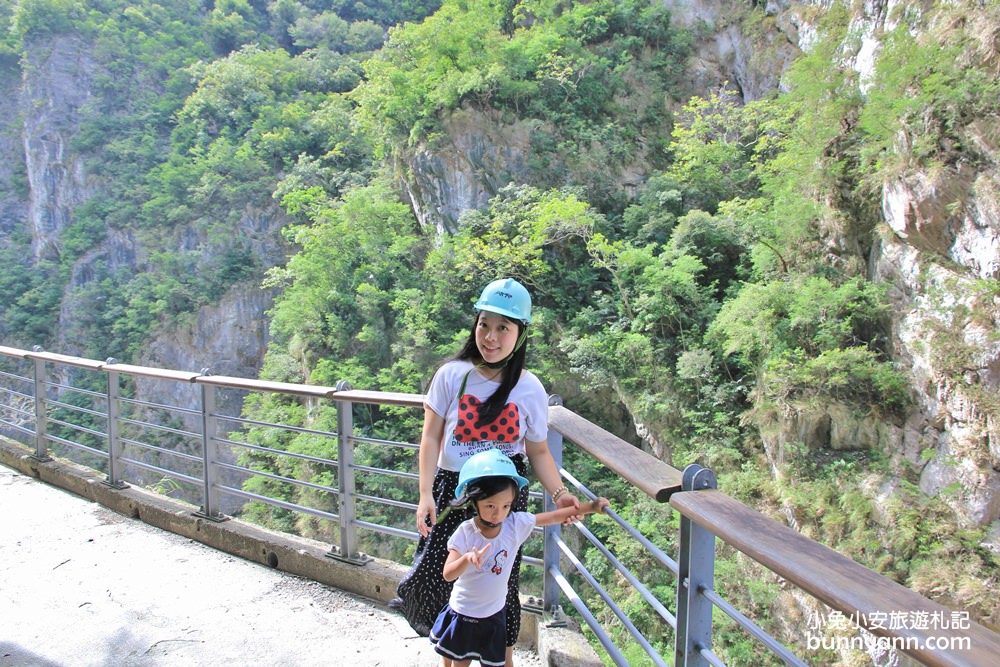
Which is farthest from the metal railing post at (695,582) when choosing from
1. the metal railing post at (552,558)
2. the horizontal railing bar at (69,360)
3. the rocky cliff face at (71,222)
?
the rocky cliff face at (71,222)

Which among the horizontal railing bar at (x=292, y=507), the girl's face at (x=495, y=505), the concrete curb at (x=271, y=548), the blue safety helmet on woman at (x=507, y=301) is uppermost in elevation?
the blue safety helmet on woman at (x=507, y=301)

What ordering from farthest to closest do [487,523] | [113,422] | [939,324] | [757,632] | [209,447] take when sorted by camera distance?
[939,324], [113,422], [209,447], [487,523], [757,632]

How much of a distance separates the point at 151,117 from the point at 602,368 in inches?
1246

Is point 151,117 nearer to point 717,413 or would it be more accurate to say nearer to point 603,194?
point 603,194

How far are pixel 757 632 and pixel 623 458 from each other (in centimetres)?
59

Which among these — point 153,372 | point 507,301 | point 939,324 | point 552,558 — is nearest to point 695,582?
point 507,301

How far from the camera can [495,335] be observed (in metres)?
1.64

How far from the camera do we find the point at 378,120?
19.2m

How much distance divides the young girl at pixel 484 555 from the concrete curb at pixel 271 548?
0.71 meters

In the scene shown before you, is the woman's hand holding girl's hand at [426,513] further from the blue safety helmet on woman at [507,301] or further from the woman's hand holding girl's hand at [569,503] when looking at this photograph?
the blue safety helmet on woman at [507,301]

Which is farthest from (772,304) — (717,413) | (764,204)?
(764,204)

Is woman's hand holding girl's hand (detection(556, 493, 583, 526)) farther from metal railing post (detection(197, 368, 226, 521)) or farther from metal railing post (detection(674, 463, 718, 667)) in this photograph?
metal railing post (detection(197, 368, 226, 521))

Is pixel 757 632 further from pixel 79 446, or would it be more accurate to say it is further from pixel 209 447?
pixel 79 446

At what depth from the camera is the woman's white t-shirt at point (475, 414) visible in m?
1.66
